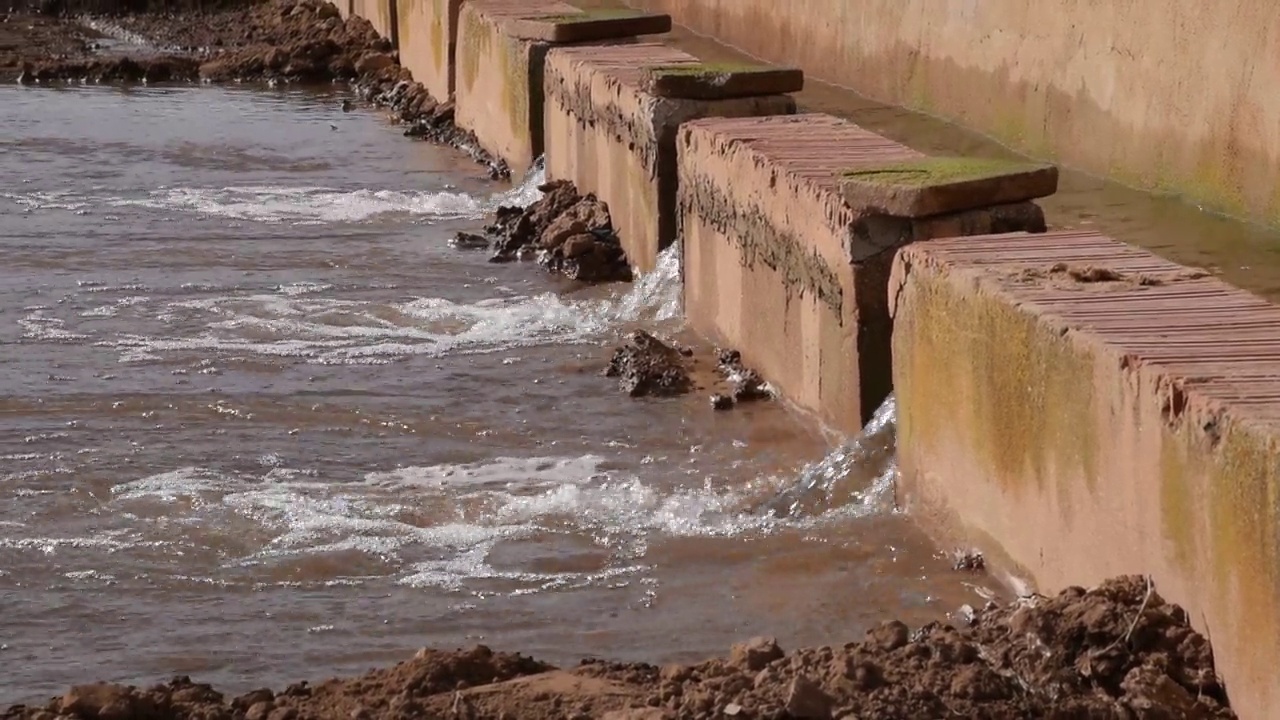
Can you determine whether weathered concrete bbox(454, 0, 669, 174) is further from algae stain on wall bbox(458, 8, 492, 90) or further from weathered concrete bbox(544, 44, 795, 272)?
weathered concrete bbox(544, 44, 795, 272)

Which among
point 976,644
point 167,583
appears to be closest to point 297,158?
point 167,583

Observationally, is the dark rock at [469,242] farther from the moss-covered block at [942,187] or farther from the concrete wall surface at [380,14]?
the concrete wall surface at [380,14]

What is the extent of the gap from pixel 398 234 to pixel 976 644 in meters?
6.70

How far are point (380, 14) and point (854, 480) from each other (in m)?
13.0

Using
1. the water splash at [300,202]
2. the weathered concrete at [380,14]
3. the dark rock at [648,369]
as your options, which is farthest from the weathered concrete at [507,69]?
the dark rock at [648,369]

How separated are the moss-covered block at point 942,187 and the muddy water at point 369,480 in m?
0.63

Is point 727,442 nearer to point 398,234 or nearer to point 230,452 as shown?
point 230,452

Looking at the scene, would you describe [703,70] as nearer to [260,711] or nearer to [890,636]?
[890,636]

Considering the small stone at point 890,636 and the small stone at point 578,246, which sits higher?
the small stone at point 890,636

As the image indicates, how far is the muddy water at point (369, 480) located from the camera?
492cm

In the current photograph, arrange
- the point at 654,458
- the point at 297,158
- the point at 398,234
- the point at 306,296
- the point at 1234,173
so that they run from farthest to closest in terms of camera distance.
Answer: the point at 297,158 → the point at 398,234 → the point at 306,296 → the point at 1234,173 → the point at 654,458

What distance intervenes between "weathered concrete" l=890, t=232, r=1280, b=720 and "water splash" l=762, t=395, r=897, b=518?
17cm

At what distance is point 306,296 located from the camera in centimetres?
894

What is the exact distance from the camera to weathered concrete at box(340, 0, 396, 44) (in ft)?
57.0
